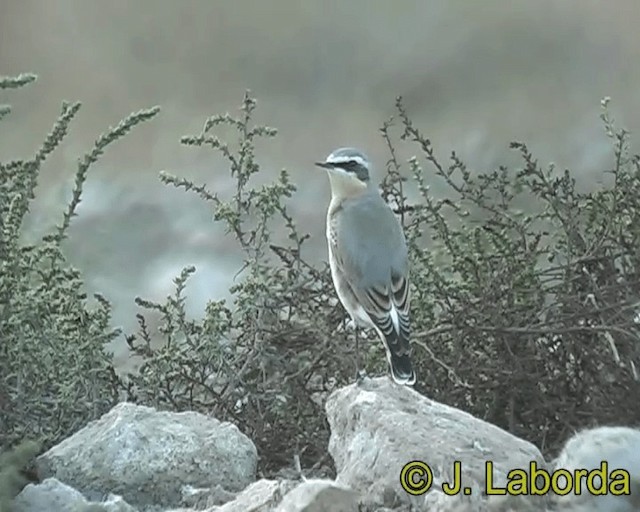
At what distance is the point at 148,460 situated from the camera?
9.92ft

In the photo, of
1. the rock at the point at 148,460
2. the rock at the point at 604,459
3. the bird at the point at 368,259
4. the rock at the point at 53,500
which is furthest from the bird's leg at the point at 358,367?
the rock at the point at 604,459

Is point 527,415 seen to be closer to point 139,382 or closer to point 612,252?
point 612,252

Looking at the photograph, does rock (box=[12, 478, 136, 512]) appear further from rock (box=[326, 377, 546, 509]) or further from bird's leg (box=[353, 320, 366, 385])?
bird's leg (box=[353, 320, 366, 385])

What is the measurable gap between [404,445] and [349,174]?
56.9 inches

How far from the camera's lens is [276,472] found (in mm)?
3533

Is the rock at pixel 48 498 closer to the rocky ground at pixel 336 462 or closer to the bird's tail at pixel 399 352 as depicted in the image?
the rocky ground at pixel 336 462

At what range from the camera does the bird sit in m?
3.46

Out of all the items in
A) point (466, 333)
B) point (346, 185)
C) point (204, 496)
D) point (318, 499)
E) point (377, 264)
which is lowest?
point (318, 499)

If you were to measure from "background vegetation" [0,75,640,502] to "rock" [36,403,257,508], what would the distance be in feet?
1.03

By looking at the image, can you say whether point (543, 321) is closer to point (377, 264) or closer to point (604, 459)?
point (377, 264)

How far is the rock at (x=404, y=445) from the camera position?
2.59m

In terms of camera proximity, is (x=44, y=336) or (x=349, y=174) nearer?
(x=44, y=336)

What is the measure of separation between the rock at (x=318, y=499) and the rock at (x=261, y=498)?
0.12 meters

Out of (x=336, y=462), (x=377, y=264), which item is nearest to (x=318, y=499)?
(x=336, y=462)
